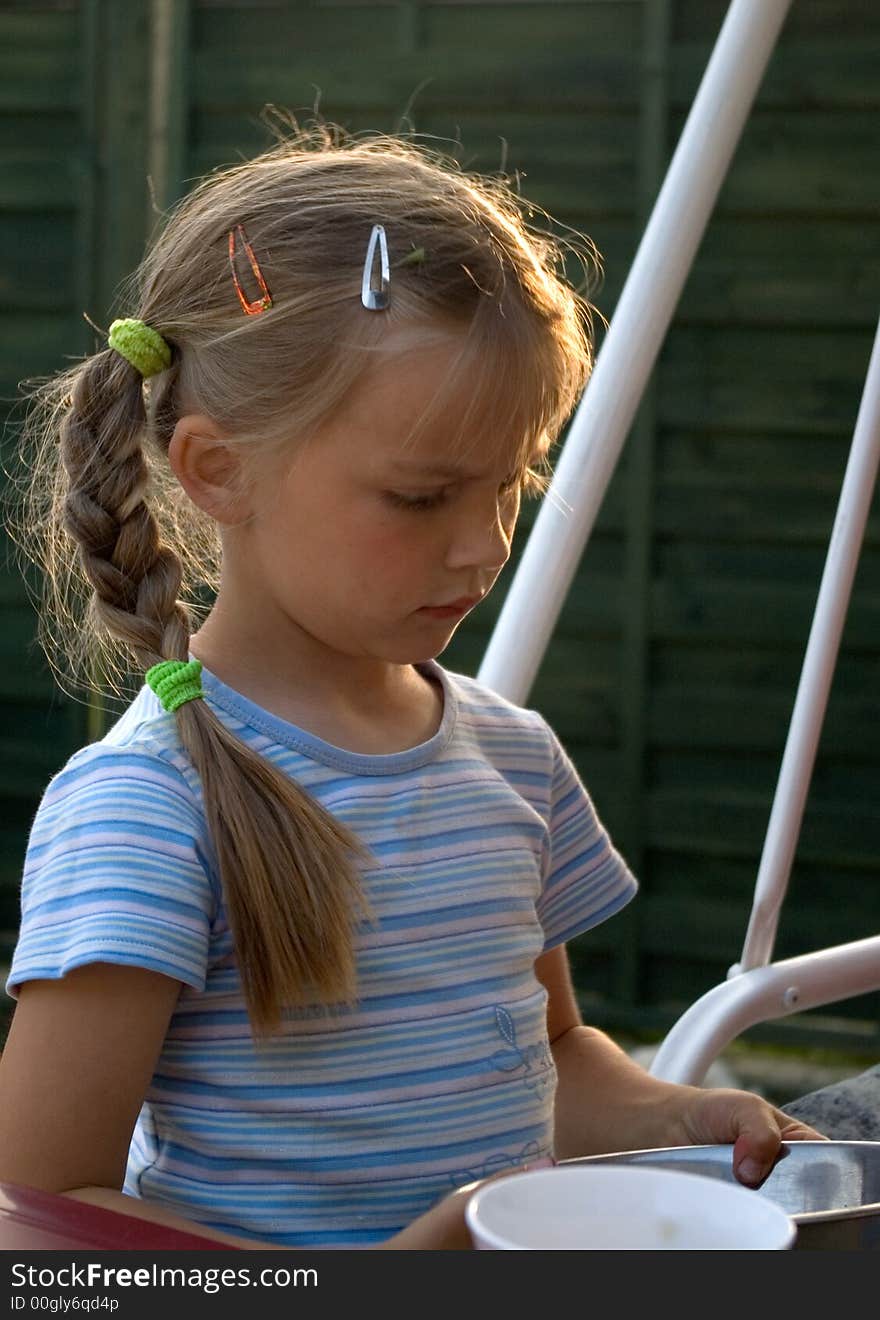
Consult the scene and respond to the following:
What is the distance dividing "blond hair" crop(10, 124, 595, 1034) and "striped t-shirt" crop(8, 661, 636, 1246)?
0.06 ft

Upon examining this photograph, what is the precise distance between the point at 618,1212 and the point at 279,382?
17.9 inches

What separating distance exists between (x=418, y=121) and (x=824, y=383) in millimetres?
772

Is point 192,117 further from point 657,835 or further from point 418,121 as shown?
point 657,835

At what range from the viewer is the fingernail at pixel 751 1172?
2.12ft

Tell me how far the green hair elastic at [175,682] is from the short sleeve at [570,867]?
0.82 feet

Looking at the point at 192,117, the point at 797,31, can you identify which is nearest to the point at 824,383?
the point at 797,31

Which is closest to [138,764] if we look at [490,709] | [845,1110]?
[490,709]

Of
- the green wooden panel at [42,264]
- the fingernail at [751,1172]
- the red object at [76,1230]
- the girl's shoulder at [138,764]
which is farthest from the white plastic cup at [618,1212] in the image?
the green wooden panel at [42,264]

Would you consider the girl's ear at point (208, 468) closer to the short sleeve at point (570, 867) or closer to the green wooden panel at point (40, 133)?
the short sleeve at point (570, 867)

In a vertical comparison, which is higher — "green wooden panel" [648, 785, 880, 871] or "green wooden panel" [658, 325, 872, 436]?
"green wooden panel" [658, 325, 872, 436]

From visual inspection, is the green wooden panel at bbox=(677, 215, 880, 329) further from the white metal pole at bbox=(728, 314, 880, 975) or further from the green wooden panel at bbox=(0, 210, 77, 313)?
the white metal pole at bbox=(728, 314, 880, 975)

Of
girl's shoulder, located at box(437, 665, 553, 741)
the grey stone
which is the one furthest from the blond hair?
the grey stone

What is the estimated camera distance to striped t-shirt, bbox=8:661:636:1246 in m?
0.70

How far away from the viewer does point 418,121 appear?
2783 mm
